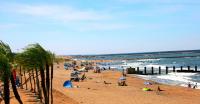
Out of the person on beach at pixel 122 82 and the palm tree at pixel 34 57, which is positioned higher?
the palm tree at pixel 34 57

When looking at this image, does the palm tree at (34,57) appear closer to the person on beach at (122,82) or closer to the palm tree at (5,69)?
the palm tree at (5,69)

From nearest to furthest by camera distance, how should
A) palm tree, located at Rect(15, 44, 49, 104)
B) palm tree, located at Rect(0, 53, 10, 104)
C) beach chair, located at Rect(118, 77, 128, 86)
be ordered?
palm tree, located at Rect(0, 53, 10, 104) < palm tree, located at Rect(15, 44, 49, 104) < beach chair, located at Rect(118, 77, 128, 86)

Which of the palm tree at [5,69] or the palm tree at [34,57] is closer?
the palm tree at [5,69]

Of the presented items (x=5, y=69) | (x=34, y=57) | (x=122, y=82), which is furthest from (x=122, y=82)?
(x=5, y=69)

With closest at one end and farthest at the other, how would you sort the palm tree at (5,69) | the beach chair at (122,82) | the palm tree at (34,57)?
1. the palm tree at (5,69)
2. the palm tree at (34,57)
3. the beach chair at (122,82)

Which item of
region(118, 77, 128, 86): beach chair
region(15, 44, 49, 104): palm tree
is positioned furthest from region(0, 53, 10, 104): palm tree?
region(118, 77, 128, 86): beach chair

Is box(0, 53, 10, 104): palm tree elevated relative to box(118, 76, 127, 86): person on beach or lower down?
elevated

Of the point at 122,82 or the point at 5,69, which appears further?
the point at 122,82

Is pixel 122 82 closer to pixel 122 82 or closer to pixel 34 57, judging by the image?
pixel 122 82

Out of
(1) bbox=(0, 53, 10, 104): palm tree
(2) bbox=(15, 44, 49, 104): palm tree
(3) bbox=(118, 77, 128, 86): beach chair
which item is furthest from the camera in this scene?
(3) bbox=(118, 77, 128, 86): beach chair

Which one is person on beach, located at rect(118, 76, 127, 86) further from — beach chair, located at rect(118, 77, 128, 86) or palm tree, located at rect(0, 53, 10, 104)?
palm tree, located at rect(0, 53, 10, 104)

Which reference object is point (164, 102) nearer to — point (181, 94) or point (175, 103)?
point (175, 103)

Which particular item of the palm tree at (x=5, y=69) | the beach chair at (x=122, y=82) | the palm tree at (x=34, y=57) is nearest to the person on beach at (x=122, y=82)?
the beach chair at (x=122, y=82)

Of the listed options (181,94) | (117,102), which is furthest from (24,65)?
(181,94)
